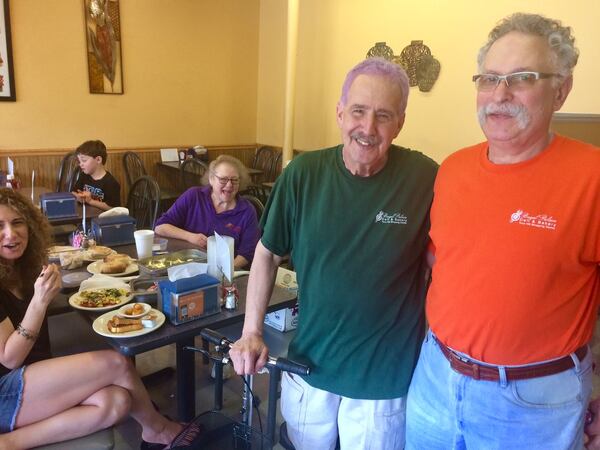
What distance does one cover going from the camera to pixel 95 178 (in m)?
3.77

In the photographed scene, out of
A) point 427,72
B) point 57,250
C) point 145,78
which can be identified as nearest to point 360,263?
point 57,250

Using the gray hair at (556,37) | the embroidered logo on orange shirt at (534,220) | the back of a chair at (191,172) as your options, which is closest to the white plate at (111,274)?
the embroidered logo on orange shirt at (534,220)

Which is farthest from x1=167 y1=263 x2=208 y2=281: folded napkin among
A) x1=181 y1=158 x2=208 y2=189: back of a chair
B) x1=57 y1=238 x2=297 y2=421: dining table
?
x1=181 y1=158 x2=208 y2=189: back of a chair

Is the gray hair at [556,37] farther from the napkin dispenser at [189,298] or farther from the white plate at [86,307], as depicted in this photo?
the white plate at [86,307]

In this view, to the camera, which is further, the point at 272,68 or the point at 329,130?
the point at 272,68

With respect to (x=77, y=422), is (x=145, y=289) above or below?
above

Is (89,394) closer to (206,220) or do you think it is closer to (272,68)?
(206,220)

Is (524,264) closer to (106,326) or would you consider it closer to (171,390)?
(106,326)

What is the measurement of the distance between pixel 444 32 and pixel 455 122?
792mm

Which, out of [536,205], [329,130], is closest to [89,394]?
[536,205]

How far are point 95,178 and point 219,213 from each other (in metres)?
1.68

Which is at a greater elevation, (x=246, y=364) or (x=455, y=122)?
(x=455, y=122)

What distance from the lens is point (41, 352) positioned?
168 cm

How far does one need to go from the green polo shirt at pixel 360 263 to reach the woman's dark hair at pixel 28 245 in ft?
3.45
